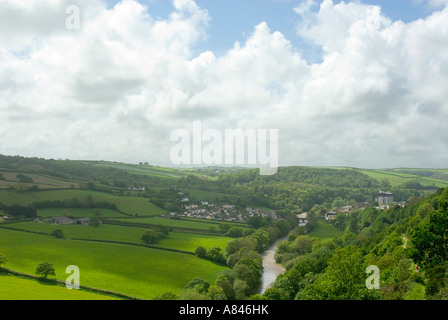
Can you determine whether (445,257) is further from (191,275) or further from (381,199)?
(381,199)

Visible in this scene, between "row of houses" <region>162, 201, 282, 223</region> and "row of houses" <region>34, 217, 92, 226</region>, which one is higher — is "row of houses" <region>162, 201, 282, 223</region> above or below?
below

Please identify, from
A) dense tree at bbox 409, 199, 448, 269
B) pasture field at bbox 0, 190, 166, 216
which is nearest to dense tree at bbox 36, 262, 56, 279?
dense tree at bbox 409, 199, 448, 269

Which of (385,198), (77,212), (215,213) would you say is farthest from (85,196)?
(385,198)

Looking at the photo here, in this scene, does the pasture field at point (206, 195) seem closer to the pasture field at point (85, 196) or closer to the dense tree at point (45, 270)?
the pasture field at point (85, 196)

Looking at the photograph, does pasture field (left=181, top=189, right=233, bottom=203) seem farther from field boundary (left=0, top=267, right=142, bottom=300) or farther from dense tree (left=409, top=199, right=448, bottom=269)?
dense tree (left=409, top=199, right=448, bottom=269)

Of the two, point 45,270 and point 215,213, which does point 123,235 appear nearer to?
point 45,270
